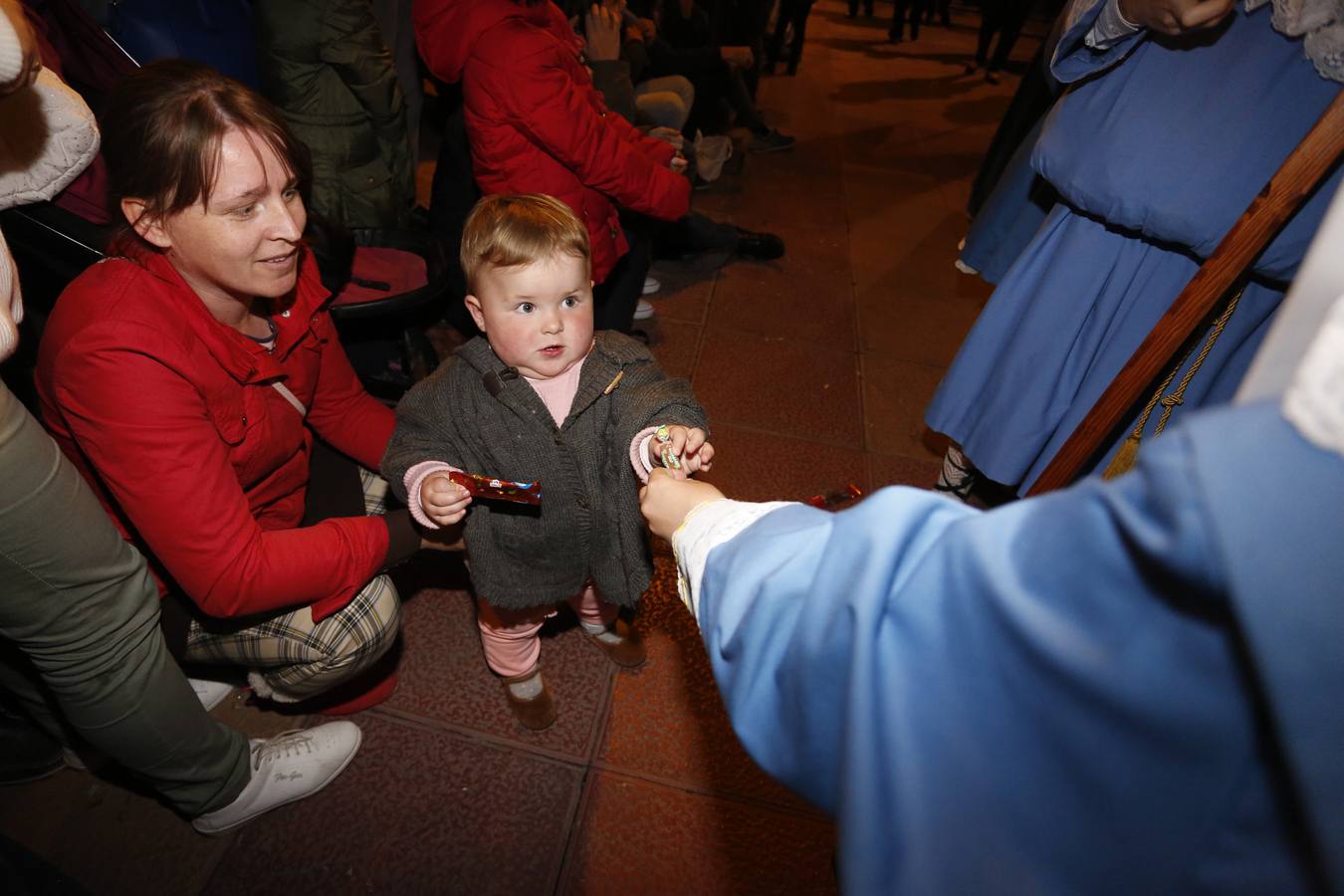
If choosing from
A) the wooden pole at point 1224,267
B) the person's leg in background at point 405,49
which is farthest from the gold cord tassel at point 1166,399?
the person's leg in background at point 405,49

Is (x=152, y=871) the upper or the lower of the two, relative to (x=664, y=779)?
lower

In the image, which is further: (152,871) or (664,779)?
(664,779)

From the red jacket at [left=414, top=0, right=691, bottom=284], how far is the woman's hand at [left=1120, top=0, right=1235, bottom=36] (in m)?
1.65

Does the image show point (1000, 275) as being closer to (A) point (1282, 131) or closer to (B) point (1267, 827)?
(A) point (1282, 131)

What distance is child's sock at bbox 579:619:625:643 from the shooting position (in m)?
2.21

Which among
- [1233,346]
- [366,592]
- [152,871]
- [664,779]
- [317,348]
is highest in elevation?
[1233,346]

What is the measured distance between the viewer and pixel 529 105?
7.64 feet

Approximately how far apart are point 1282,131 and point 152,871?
3314 millimetres

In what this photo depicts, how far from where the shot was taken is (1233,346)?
1.94m

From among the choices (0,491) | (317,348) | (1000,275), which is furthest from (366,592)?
(1000,275)

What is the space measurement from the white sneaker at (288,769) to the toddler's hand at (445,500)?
3.01ft

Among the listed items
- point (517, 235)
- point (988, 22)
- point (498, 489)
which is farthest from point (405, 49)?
point (988, 22)

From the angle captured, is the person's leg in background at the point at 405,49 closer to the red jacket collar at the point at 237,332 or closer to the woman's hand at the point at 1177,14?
the red jacket collar at the point at 237,332

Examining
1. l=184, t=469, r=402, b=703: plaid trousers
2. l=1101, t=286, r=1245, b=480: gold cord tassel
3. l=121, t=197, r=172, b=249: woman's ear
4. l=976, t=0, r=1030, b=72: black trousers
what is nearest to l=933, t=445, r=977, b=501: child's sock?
Answer: l=1101, t=286, r=1245, b=480: gold cord tassel
